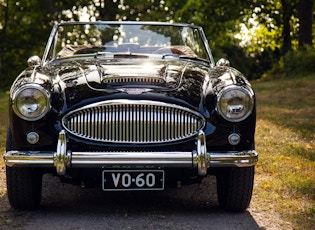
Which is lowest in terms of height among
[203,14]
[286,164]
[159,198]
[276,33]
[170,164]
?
[276,33]

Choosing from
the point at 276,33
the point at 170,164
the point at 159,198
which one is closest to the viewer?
the point at 170,164

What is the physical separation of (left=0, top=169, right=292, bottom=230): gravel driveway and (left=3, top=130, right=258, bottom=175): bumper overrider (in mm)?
420

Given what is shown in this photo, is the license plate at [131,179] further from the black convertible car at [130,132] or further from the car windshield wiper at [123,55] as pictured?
the car windshield wiper at [123,55]

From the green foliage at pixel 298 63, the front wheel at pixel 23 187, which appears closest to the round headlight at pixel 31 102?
the front wheel at pixel 23 187

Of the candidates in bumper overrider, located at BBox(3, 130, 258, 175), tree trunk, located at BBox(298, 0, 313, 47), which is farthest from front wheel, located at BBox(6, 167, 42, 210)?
tree trunk, located at BBox(298, 0, 313, 47)

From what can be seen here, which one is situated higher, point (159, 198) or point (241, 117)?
point (241, 117)

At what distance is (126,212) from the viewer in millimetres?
5234

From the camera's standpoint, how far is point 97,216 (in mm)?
5102

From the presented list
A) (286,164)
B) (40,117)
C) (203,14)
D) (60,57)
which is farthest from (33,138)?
(203,14)

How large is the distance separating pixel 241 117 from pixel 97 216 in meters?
1.29

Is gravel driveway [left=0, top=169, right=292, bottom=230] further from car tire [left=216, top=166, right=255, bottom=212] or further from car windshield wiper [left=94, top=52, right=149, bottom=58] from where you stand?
car windshield wiper [left=94, top=52, right=149, bottom=58]

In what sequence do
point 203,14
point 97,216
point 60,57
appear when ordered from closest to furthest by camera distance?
point 97,216
point 60,57
point 203,14

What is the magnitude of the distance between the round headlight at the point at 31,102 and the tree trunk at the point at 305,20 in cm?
1967

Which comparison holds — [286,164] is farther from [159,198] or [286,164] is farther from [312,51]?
[312,51]
